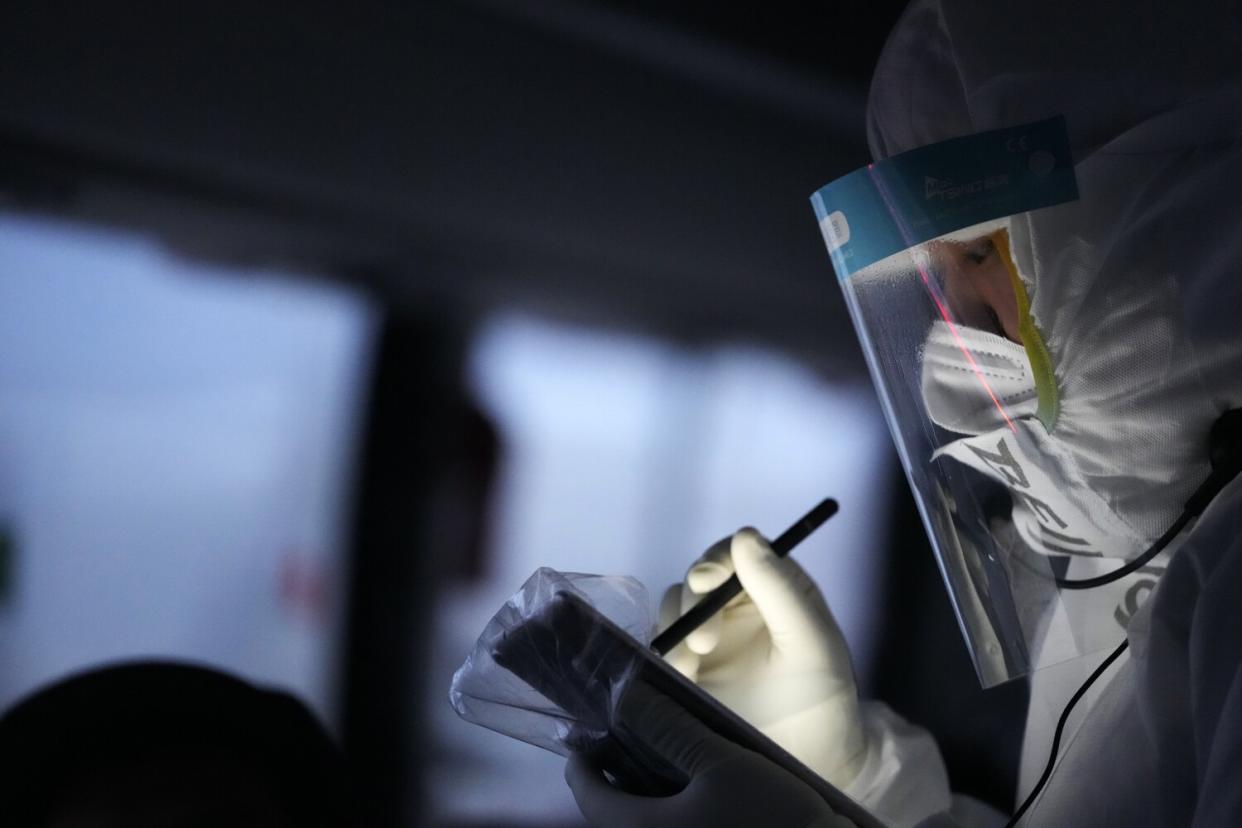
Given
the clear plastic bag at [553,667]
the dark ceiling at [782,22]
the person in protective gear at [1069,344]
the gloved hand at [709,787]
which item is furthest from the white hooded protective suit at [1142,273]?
the dark ceiling at [782,22]

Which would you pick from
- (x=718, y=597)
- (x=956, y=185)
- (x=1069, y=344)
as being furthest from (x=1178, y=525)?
(x=718, y=597)

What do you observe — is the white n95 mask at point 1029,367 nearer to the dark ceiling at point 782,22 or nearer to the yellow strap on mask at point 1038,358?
the yellow strap on mask at point 1038,358

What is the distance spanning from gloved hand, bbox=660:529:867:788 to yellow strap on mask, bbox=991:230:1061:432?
30cm

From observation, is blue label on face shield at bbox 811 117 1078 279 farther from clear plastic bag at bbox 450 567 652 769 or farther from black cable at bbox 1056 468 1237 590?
clear plastic bag at bbox 450 567 652 769

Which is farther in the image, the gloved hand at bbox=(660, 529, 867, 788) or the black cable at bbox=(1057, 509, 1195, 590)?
the gloved hand at bbox=(660, 529, 867, 788)

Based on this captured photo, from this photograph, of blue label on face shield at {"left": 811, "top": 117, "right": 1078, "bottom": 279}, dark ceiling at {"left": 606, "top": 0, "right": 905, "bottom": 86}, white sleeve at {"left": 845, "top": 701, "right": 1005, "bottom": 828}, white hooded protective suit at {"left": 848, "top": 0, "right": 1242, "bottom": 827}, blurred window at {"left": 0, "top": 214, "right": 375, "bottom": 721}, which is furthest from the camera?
dark ceiling at {"left": 606, "top": 0, "right": 905, "bottom": 86}

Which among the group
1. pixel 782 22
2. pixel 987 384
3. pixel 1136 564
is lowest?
pixel 1136 564

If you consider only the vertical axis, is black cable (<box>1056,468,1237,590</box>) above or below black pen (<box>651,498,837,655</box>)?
above

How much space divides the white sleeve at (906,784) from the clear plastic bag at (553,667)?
0.30 metres

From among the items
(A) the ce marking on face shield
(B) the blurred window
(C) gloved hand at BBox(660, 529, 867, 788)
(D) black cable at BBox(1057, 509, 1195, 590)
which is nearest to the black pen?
(C) gloved hand at BBox(660, 529, 867, 788)

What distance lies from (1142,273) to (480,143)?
2192 millimetres

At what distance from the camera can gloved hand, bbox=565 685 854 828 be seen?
605 mm

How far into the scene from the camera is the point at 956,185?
28.0 inches

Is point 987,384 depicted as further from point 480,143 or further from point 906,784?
point 480,143
